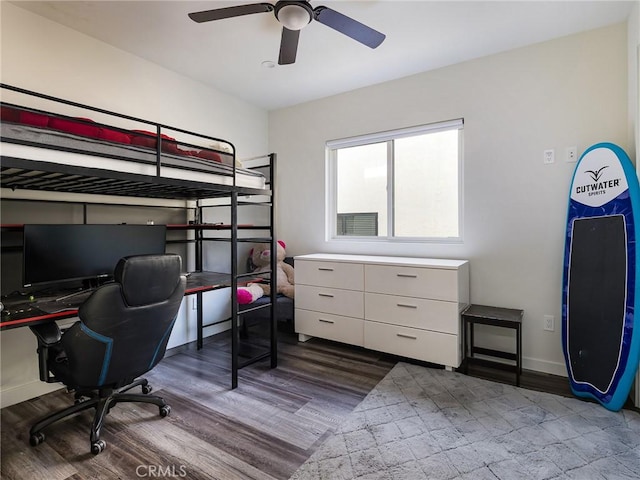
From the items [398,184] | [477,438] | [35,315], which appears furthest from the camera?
[398,184]

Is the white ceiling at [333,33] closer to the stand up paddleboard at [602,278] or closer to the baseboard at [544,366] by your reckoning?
the stand up paddleboard at [602,278]

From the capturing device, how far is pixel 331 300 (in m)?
3.17

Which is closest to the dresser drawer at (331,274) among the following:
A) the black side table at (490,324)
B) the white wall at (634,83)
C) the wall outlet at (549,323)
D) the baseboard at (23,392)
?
the black side table at (490,324)

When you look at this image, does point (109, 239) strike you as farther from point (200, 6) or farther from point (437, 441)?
point (437, 441)

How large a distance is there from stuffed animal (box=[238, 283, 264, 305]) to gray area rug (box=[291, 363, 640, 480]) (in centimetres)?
147

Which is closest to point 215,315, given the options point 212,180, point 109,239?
point 109,239

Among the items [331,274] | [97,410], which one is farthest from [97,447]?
[331,274]

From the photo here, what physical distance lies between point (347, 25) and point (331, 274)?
6.52ft

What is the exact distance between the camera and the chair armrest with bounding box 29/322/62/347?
66.9 inches

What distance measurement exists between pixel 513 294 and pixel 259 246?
258cm

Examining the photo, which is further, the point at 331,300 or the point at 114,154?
the point at 331,300

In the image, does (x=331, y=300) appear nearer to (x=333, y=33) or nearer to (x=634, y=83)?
(x=333, y=33)

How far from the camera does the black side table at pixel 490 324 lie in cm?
244

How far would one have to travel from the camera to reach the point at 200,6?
85.5 inches
